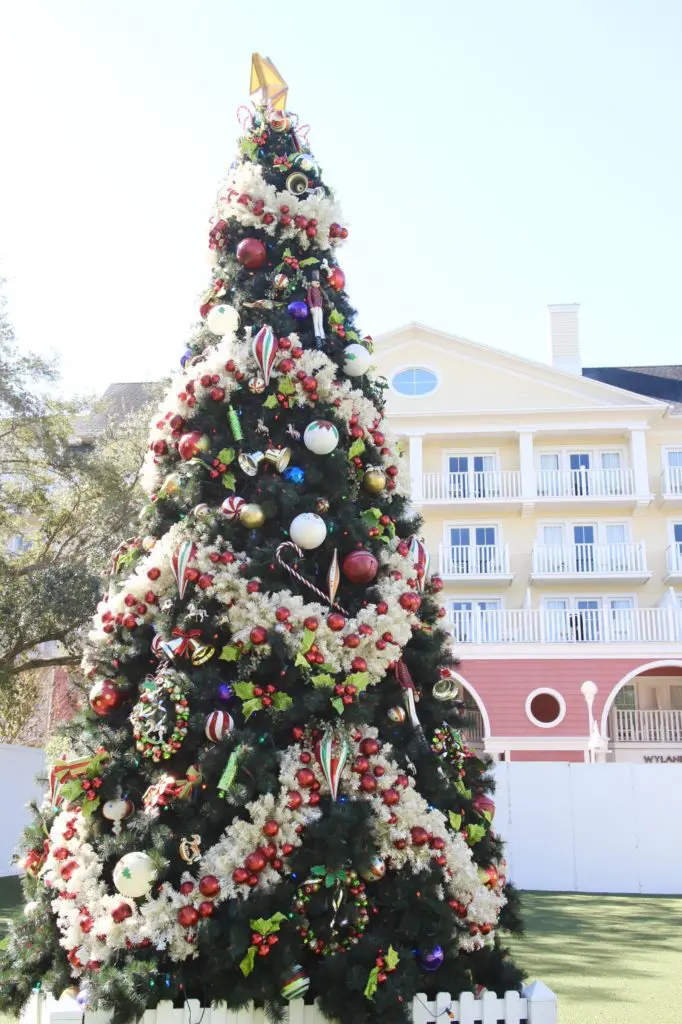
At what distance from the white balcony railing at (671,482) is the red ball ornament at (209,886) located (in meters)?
24.0

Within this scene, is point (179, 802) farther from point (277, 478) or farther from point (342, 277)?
point (342, 277)

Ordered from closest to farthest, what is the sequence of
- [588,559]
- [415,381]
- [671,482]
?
[588,559] → [671,482] → [415,381]

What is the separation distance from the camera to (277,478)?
4.29 meters

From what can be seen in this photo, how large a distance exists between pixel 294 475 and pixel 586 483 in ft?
74.1

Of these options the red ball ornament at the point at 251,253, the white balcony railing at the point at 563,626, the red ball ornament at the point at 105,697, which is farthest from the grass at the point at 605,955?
the white balcony railing at the point at 563,626

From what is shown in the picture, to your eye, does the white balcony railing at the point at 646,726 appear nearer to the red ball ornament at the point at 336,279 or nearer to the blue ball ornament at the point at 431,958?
the red ball ornament at the point at 336,279

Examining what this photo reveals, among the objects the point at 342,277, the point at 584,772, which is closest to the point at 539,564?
the point at 584,772

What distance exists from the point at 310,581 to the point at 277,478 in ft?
1.68

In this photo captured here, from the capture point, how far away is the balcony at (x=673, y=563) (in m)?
24.7

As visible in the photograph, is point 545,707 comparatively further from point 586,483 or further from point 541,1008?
point 541,1008

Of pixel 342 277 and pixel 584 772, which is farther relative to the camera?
pixel 584 772

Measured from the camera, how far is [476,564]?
2544cm

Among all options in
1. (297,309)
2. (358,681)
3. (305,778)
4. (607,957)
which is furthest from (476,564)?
(305,778)

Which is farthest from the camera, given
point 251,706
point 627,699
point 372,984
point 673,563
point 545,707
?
point 627,699
